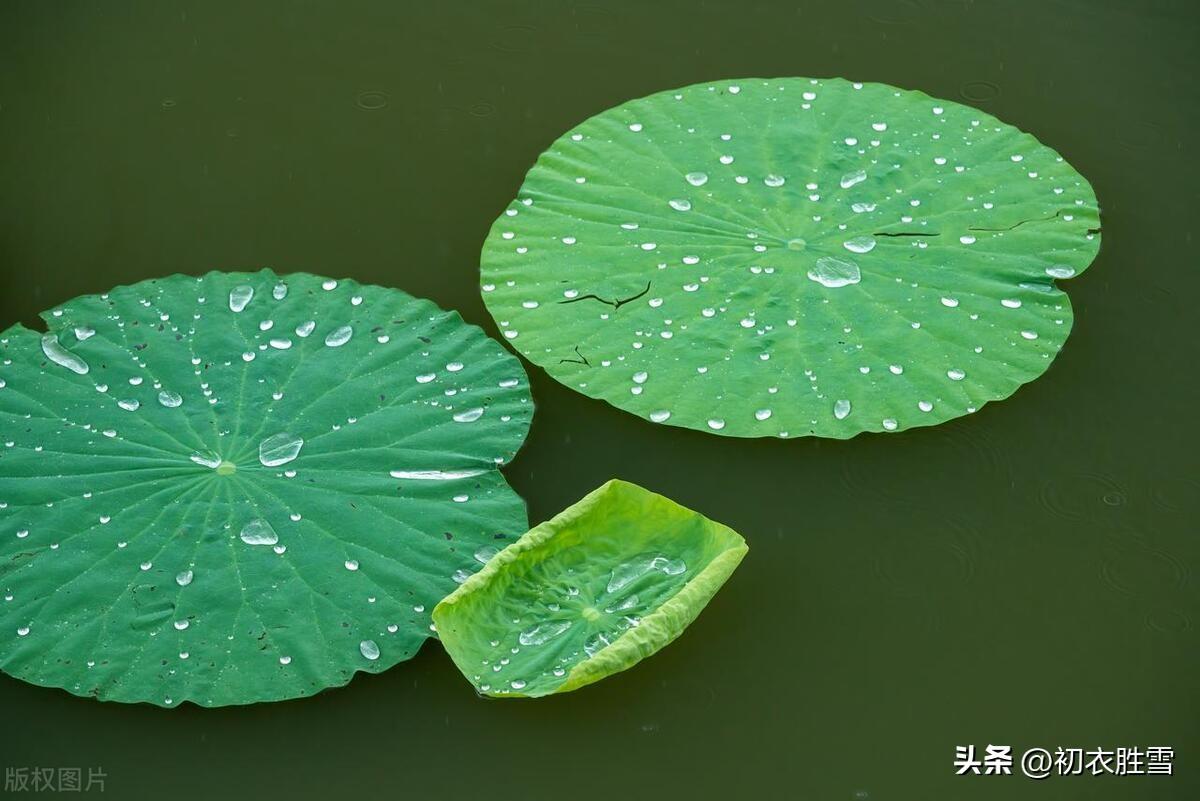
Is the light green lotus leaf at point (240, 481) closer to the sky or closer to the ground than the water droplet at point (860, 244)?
closer to the ground

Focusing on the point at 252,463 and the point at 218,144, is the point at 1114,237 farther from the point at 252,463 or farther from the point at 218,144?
the point at 218,144

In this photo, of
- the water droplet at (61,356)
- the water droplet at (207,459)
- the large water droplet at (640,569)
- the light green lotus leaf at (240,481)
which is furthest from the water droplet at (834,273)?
the water droplet at (61,356)

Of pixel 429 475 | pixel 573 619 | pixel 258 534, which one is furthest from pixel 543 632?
pixel 258 534

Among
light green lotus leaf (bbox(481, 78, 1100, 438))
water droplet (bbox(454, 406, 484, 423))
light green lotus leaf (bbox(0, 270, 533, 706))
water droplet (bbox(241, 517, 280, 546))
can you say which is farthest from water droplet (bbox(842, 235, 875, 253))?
water droplet (bbox(241, 517, 280, 546))

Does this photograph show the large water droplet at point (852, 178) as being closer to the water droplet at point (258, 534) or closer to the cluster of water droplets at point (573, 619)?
the cluster of water droplets at point (573, 619)

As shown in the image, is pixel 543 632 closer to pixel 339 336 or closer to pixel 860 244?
pixel 339 336

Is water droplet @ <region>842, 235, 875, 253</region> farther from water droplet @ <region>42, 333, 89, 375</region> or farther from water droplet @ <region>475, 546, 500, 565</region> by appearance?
water droplet @ <region>42, 333, 89, 375</region>
